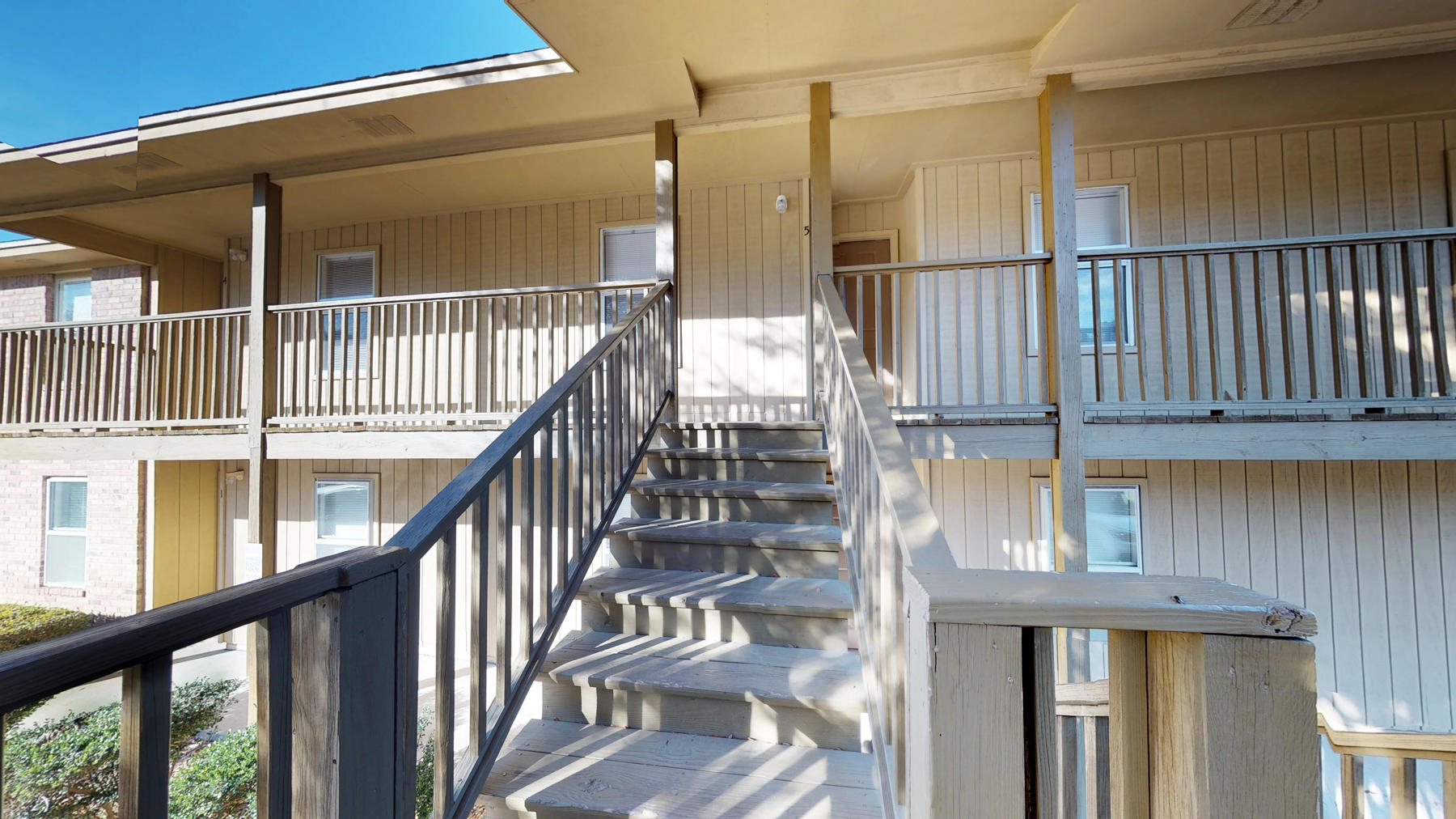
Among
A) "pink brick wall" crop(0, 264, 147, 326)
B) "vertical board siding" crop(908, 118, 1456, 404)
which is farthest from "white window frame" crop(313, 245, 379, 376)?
"vertical board siding" crop(908, 118, 1456, 404)

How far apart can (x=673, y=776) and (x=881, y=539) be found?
1.03m

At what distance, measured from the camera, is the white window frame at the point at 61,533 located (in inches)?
280

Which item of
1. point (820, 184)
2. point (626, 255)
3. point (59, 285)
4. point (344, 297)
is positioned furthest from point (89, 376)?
point (820, 184)

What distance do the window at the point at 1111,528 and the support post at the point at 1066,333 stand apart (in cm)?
126

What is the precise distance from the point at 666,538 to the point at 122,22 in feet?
24.3

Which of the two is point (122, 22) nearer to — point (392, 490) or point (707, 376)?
point (392, 490)

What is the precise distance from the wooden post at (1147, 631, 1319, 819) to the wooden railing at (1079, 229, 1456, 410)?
3.15 metres

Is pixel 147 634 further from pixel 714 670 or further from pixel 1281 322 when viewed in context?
pixel 1281 322

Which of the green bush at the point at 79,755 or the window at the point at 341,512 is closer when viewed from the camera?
the green bush at the point at 79,755

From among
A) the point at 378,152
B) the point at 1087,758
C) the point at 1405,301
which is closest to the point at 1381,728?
the point at 1405,301

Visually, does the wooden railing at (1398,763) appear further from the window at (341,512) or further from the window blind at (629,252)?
the window at (341,512)

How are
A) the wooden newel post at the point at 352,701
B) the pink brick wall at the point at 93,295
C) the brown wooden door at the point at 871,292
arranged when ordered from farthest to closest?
the pink brick wall at the point at 93,295, the brown wooden door at the point at 871,292, the wooden newel post at the point at 352,701

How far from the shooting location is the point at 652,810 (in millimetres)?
1735

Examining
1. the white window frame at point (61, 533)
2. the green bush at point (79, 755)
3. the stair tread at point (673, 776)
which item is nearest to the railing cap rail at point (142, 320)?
the white window frame at point (61, 533)
